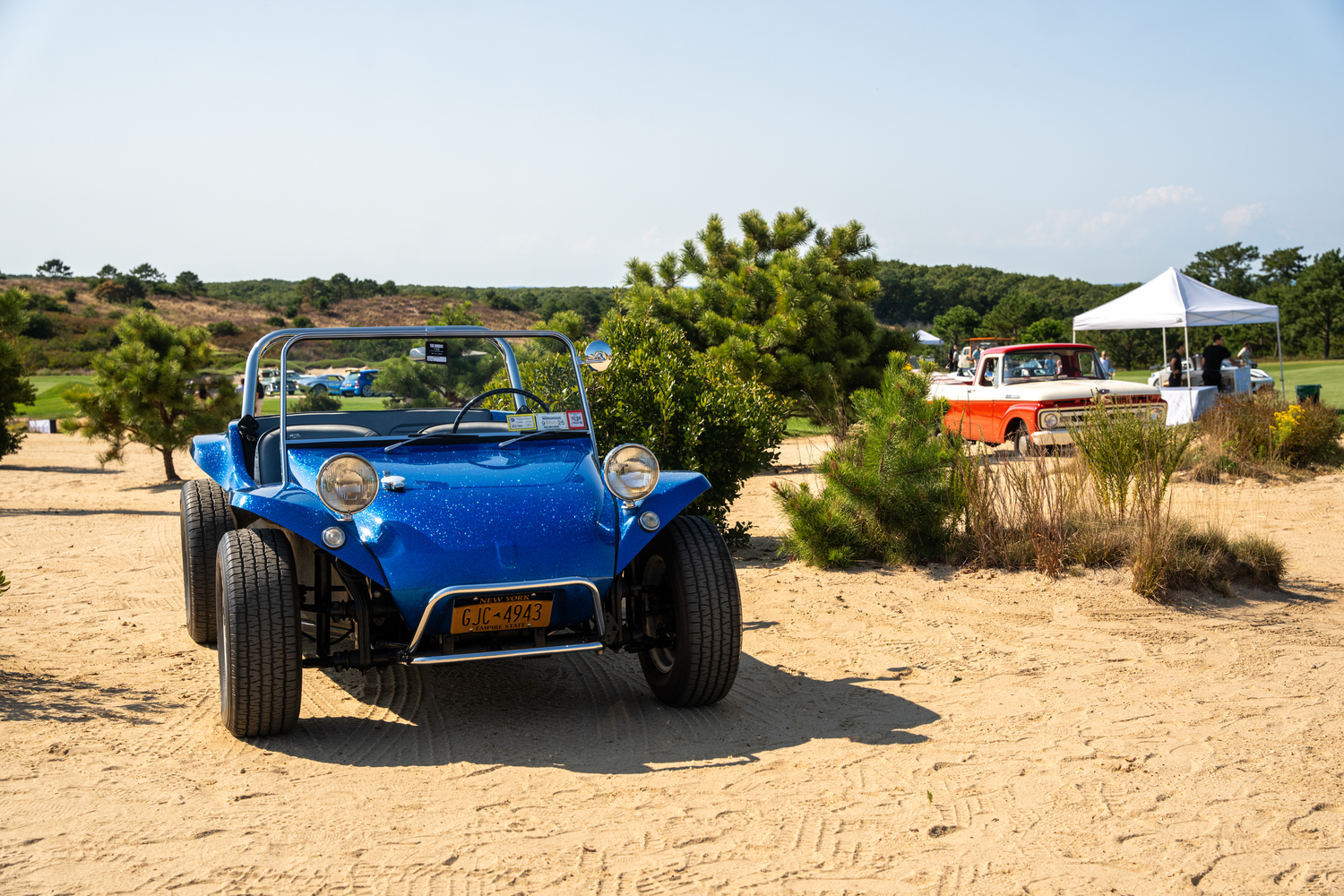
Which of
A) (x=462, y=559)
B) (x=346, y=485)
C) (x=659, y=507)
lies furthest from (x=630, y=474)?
(x=346, y=485)

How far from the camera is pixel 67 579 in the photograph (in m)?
7.45

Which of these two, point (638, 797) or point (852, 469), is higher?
point (852, 469)

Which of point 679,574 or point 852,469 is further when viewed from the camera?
point 852,469

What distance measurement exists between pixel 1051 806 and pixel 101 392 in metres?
15.2

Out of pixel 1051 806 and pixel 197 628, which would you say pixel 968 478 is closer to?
pixel 1051 806

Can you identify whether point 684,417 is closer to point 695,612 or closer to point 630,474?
point 630,474

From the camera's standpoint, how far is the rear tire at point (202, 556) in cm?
563

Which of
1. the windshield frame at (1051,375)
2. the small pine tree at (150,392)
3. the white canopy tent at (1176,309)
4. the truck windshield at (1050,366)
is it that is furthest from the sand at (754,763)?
the white canopy tent at (1176,309)

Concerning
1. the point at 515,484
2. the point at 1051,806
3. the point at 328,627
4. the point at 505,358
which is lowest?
the point at 1051,806

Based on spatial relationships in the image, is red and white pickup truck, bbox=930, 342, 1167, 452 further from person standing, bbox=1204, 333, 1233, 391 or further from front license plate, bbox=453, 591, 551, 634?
front license plate, bbox=453, 591, 551, 634

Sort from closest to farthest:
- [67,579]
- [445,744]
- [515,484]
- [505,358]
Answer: [445,744] → [515,484] → [505,358] → [67,579]

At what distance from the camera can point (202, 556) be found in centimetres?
563

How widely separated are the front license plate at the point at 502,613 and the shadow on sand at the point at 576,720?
1.69 feet

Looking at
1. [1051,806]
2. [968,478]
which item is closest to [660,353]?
[968,478]
